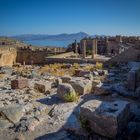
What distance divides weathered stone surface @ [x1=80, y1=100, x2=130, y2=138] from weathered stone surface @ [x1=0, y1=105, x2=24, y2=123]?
2.54m

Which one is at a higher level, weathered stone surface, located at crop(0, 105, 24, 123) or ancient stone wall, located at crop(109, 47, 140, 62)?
ancient stone wall, located at crop(109, 47, 140, 62)

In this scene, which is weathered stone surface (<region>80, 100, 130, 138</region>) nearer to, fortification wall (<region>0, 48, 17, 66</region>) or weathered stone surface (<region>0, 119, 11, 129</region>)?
weathered stone surface (<region>0, 119, 11, 129</region>)

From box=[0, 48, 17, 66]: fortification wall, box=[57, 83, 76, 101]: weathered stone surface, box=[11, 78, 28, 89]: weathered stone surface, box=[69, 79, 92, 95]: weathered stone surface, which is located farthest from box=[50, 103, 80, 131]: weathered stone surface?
box=[0, 48, 17, 66]: fortification wall

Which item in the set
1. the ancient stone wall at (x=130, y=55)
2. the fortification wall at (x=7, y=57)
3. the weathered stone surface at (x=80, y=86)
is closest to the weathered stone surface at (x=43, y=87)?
the weathered stone surface at (x=80, y=86)

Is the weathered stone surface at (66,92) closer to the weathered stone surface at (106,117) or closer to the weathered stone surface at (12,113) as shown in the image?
the weathered stone surface at (12,113)

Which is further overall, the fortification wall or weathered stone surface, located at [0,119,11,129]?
the fortification wall

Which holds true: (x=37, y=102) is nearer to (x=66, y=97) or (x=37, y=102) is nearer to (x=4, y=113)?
(x=66, y=97)

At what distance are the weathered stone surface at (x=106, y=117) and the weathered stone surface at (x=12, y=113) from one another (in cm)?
254

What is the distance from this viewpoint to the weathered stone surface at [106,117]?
21.4 ft

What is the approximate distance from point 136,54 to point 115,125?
16111 millimetres

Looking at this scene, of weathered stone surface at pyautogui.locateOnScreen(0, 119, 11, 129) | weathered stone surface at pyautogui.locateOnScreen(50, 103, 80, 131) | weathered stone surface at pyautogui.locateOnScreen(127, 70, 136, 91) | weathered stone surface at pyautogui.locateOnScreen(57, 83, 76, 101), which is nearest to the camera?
weathered stone surface at pyautogui.locateOnScreen(50, 103, 80, 131)

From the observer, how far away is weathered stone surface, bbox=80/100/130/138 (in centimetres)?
653

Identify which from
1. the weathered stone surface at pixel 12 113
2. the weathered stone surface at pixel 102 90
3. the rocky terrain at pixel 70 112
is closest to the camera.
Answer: the rocky terrain at pixel 70 112

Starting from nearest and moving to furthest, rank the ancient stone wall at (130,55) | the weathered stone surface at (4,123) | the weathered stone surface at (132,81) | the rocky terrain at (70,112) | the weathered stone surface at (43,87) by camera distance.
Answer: the rocky terrain at (70,112), the weathered stone surface at (4,123), the weathered stone surface at (132,81), the weathered stone surface at (43,87), the ancient stone wall at (130,55)
